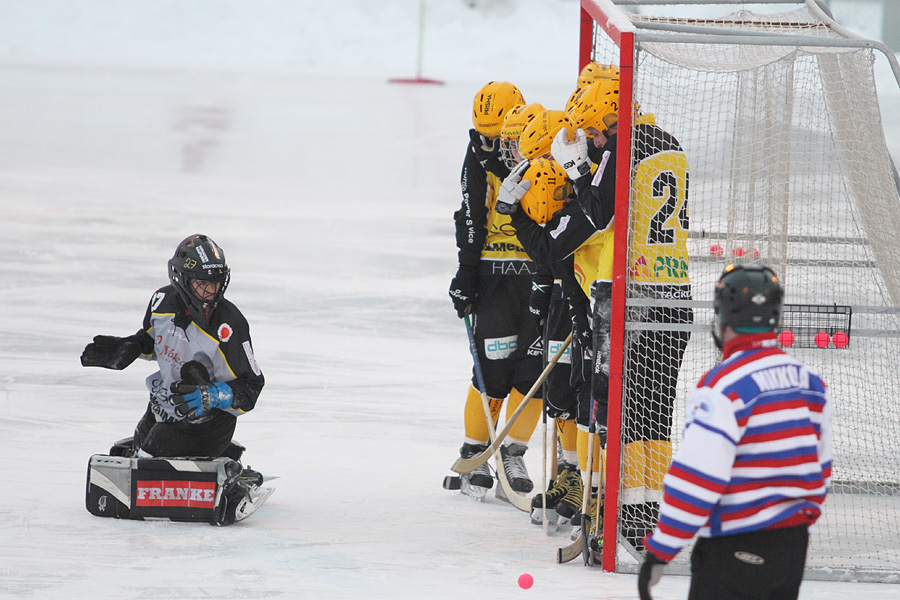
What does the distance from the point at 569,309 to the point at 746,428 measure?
2.04 metres

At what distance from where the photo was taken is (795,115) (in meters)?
4.67

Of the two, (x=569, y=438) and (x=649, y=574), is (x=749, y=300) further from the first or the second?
(x=569, y=438)

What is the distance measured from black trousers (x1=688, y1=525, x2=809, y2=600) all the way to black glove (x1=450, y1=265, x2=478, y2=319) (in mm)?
2335

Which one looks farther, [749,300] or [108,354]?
[108,354]

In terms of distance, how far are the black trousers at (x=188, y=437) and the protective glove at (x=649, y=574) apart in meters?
2.21

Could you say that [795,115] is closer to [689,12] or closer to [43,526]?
[43,526]

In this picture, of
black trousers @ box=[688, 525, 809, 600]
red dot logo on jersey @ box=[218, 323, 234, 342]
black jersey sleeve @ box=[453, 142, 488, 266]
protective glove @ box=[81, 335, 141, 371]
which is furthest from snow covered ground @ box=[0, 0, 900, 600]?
black trousers @ box=[688, 525, 809, 600]

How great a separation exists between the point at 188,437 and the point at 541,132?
159 centimetres

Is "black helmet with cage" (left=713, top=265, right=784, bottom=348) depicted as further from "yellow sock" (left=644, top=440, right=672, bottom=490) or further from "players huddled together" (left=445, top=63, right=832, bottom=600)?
"yellow sock" (left=644, top=440, right=672, bottom=490)

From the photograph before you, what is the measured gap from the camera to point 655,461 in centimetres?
376

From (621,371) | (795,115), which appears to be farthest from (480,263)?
(795,115)

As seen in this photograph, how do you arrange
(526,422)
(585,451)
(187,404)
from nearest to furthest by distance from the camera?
1. (187,404)
2. (585,451)
3. (526,422)

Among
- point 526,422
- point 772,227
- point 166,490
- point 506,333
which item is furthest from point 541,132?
point 166,490

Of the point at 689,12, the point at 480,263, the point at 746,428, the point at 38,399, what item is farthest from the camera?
the point at 689,12
